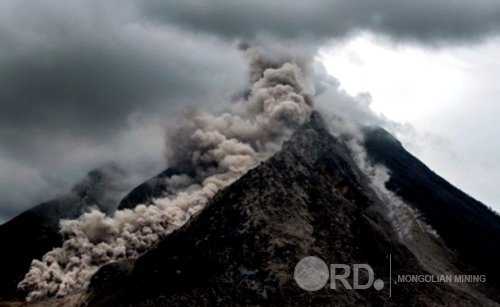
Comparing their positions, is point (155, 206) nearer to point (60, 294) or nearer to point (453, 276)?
point (60, 294)

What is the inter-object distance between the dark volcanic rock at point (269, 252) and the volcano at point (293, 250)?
233 millimetres

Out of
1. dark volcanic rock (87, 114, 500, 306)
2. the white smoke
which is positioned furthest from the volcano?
the white smoke

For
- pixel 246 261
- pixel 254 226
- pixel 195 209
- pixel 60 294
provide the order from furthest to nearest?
pixel 195 209 < pixel 60 294 < pixel 254 226 < pixel 246 261

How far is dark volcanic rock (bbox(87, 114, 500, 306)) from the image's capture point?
397 ft

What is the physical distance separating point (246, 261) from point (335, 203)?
105 ft

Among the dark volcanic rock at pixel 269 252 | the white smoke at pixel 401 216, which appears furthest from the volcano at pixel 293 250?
the white smoke at pixel 401 216

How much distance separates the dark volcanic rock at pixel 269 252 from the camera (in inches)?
4764

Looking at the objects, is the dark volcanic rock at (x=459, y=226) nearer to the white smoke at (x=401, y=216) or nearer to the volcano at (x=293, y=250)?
the volcano at (x=293, y=250)

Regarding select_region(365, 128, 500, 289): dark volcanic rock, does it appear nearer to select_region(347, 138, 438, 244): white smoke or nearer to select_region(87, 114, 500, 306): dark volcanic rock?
select_region(347, 138, 438, 244): white smoke

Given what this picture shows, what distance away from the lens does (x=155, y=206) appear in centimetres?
18788

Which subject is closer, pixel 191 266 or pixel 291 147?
pixel 191 266

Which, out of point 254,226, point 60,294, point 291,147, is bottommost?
point 60,294

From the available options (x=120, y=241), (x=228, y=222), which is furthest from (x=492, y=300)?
→ (x=120, y=241)

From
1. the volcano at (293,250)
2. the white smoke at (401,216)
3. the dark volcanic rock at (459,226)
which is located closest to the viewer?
the volcano at (293,250)
